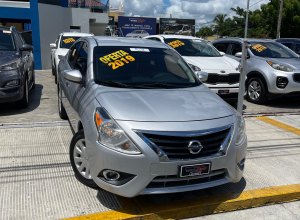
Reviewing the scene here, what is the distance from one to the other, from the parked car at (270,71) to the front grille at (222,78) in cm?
100

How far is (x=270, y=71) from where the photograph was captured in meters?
7.97

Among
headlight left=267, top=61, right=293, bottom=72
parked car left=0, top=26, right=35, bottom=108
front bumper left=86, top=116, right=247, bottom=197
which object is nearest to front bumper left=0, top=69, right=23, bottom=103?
parked car left=0, top=26, right=35, bottom=108

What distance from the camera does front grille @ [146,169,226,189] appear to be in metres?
2.85

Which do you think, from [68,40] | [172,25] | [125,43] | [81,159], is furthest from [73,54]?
[172,25]

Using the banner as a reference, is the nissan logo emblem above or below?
below

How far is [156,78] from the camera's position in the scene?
4.06m

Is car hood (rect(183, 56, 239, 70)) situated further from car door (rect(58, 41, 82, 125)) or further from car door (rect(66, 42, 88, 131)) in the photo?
car door (rect(66, 42, 88, 131))

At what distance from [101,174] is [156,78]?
5.29ft

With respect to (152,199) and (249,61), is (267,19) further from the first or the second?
(152,199)

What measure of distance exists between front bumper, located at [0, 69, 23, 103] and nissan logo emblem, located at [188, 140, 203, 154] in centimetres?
443

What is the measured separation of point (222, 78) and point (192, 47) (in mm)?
1625

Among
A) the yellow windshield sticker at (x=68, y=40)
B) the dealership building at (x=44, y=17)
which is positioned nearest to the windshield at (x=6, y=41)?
the yellow windshield sticker at (x=68, y=40)

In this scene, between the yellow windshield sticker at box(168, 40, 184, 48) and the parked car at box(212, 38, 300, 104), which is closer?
the parked car at box(212, 38, 300, 104)

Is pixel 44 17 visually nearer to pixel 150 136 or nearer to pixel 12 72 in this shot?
pixel 12 72
